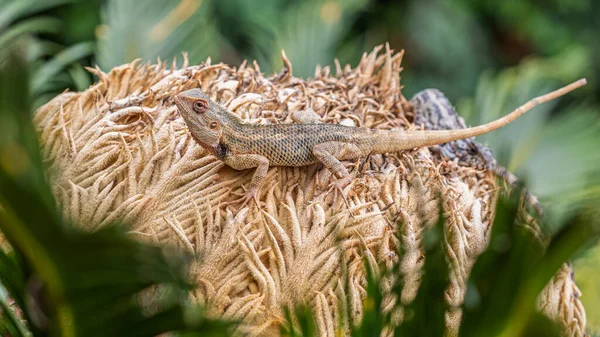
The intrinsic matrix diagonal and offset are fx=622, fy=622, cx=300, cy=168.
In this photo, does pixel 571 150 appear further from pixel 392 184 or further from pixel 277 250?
pixel 277 250

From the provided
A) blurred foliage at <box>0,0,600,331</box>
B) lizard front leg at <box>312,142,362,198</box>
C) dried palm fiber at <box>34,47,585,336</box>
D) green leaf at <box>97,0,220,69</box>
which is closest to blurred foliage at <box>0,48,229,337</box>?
blurred foliage at <box>0,0,600,331</box>

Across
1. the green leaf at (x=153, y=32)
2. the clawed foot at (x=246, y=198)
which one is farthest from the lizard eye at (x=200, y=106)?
the green leaf at (x=153, y=32)

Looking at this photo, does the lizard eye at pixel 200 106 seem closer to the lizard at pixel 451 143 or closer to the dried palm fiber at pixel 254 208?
the dried palm fiber at pixel 254 208

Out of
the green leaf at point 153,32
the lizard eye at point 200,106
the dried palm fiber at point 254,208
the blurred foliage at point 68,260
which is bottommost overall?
the blurred foliage at point 68,260

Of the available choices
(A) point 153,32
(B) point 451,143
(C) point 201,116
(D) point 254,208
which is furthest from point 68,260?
(A) point 153,32

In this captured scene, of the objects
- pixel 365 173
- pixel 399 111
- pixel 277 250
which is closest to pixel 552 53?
pixel 399 111

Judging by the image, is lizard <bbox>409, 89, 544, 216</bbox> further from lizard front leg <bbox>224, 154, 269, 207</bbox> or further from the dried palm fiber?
lizard front leg <bbox>224, 154, 269, 207</bbox>
